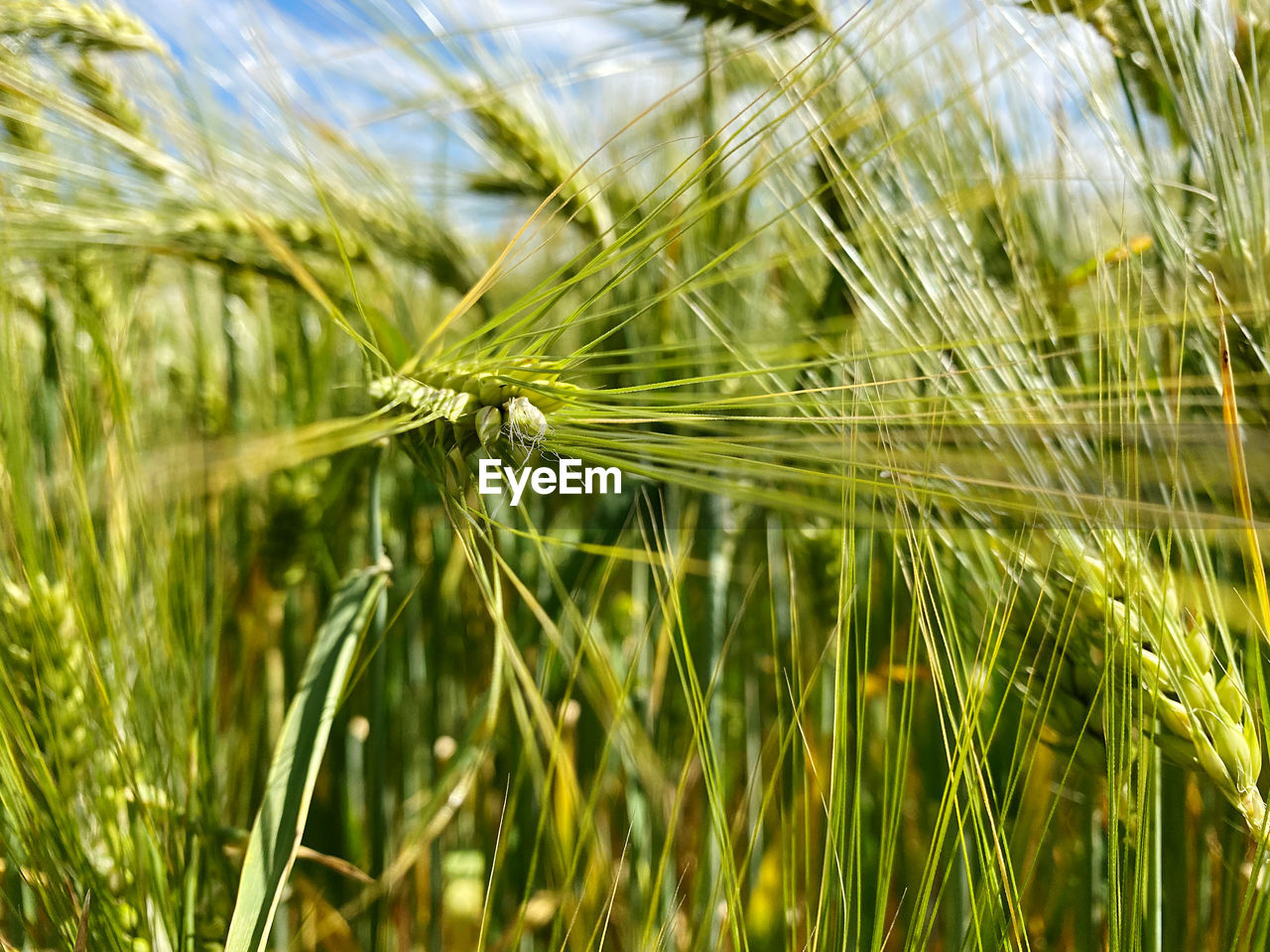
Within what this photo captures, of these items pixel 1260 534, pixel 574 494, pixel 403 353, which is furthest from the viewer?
pixel 574 494

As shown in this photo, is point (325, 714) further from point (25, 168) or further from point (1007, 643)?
point (25, 168)

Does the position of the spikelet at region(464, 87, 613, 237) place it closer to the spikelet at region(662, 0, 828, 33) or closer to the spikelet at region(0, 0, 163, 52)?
the spikelet at region(662, 0, 828, 33)

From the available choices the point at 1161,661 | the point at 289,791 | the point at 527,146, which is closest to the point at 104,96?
the point at 527,146

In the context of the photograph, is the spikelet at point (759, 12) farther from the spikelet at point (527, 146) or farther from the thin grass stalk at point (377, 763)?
the thin grass stalk at point (377, 763)

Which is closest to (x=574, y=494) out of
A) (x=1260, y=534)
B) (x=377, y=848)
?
(x=377, y=848)

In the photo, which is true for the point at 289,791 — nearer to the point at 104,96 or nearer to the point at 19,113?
the point at 19,113

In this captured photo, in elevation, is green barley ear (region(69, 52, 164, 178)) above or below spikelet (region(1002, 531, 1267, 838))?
above

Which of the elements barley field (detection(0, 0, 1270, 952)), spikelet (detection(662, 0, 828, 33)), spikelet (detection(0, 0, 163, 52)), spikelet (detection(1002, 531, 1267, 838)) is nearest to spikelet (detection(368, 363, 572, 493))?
barley field (detection(0, 0, 1270, 952))
